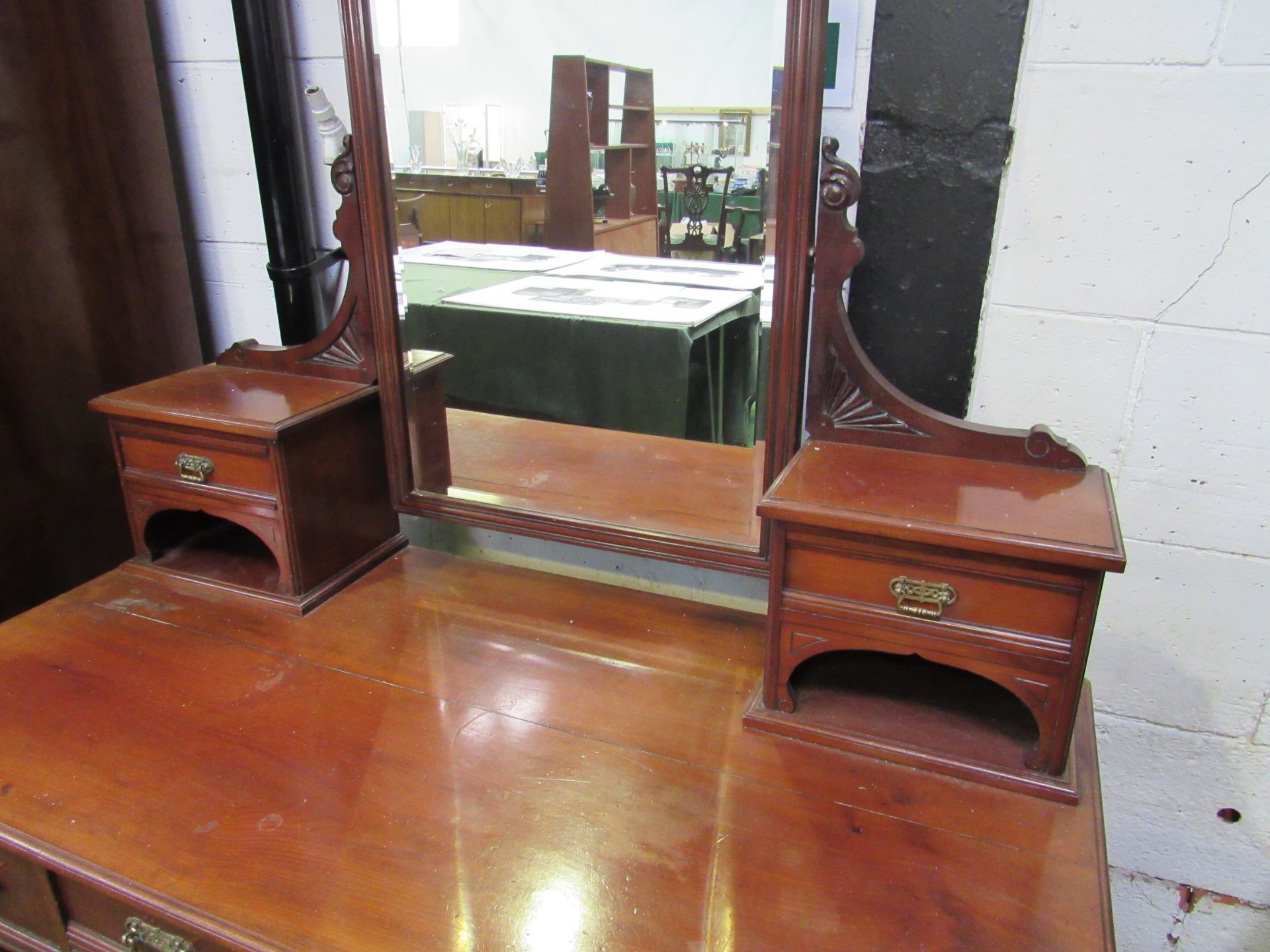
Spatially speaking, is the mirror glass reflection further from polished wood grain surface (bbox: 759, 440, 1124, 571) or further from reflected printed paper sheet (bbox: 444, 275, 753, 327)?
polished wood grain surface (bbox: 759, 440, 1124, 571)

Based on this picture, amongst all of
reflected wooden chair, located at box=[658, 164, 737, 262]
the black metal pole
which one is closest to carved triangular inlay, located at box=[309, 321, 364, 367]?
the black metal pole

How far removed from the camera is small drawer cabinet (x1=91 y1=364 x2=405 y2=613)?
1.12m

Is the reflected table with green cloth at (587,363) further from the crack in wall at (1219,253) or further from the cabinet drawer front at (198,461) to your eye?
the crack in wall at (1219,253)

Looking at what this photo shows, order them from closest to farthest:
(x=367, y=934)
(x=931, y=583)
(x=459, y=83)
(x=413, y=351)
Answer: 1. (x=367, y=934)
2. (x=931, y=583)
3. (x=459, y=83)
4. (x=413, y=351)

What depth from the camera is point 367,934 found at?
0.69 metres

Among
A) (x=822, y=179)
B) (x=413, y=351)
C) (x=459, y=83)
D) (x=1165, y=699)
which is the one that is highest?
(x=459, y=83)

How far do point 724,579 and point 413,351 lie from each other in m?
0.55

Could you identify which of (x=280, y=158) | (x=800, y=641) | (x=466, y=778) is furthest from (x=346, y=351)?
(x=800, y=641)

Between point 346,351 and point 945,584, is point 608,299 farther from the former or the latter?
point 945,584

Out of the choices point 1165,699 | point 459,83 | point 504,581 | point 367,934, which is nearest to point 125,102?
point 459,83

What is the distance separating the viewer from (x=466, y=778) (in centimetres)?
86

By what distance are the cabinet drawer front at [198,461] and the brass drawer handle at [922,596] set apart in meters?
0.78

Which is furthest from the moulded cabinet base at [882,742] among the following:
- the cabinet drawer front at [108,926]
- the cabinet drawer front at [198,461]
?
the cabinet drawer front at [198,461]

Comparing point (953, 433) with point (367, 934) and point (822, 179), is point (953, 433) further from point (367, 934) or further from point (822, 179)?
point (367, 934)
